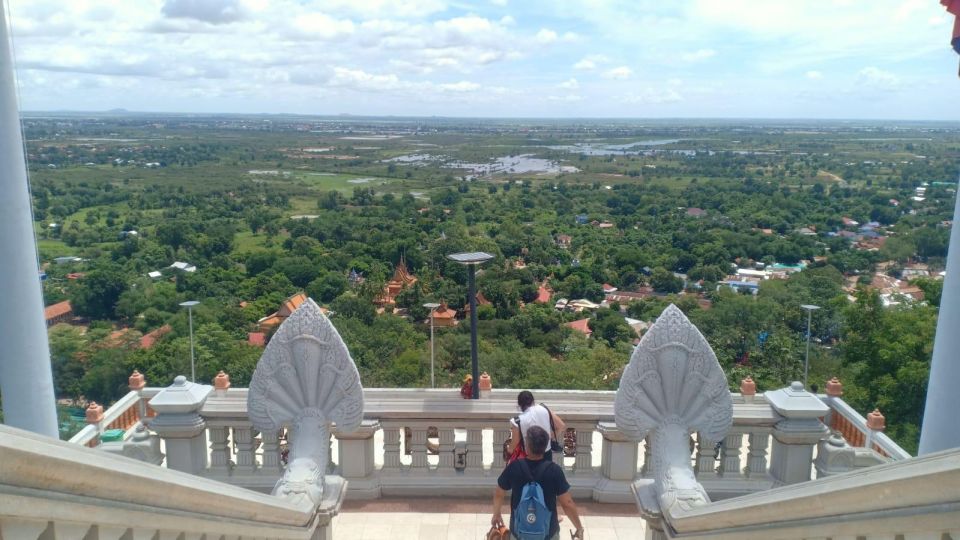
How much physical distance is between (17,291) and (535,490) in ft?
15.2

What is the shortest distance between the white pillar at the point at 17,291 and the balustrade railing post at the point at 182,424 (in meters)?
0.97

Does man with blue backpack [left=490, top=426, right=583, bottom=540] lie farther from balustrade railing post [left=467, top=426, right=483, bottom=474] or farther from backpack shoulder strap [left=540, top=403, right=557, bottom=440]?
balustrade railing post [left=467, top=426, right=483, bottom=474]

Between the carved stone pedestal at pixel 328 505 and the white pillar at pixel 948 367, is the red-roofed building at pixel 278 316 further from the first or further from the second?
the white pillar at pixel 948 367

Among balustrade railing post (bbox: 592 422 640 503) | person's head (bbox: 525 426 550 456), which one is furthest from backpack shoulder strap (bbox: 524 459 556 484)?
balustrade railing post (bbox: 592 422 640 503)

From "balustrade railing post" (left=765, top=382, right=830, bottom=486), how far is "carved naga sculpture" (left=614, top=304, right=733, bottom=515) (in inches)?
50.4

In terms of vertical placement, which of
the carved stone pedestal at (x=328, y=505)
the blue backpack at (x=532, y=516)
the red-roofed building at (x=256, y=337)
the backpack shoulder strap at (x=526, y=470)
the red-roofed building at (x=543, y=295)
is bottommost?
the red-roofed building at (x=543, y=295)

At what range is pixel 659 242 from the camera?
8981 centimetres

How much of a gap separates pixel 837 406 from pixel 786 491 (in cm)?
611

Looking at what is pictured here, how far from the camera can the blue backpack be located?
5.03 meters

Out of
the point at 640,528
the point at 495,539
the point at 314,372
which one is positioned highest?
the point at 314,372

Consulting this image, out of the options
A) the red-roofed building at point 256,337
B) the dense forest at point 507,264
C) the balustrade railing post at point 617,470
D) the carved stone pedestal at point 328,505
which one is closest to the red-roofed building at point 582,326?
the dense forest at point 507,264

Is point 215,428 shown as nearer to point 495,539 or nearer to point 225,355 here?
point 495,539

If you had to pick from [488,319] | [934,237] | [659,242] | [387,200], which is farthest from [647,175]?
[488,319]

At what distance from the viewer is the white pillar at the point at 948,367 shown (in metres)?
5.84
